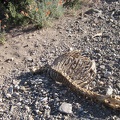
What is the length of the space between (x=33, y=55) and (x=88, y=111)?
5.67 ft

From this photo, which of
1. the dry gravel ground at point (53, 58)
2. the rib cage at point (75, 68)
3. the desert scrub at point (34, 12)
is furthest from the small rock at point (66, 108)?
the desert scrub at point (34, 12)

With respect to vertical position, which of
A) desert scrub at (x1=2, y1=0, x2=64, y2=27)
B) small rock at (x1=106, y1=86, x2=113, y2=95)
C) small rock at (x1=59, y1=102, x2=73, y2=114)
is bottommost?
small rock at (x1=59, y1=102, x2=73, y2=114)

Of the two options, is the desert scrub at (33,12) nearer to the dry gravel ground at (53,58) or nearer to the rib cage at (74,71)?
the dry gravel ground at (53,58)

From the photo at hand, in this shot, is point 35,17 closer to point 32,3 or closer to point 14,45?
point 32,3

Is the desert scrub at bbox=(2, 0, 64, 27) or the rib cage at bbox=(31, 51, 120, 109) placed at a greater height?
the desert scrub at bbox=(2, 0, 64, 27)

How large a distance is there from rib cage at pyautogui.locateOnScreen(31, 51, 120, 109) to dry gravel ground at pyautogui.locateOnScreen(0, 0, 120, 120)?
0.30ft

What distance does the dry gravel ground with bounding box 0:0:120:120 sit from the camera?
4.08 meters

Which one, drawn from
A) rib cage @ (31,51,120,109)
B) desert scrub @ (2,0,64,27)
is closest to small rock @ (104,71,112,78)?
rib cage @ (31,51,120,109)

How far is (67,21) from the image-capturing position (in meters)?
6.18

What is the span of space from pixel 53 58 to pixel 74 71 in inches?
30.2

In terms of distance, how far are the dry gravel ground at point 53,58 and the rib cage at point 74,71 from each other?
90mm

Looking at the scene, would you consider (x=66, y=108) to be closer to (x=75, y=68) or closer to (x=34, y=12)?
(x=75, y=68)

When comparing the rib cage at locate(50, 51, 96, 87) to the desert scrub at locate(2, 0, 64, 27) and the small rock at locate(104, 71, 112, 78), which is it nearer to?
the small rock at locate(104, 71, 112, 78)

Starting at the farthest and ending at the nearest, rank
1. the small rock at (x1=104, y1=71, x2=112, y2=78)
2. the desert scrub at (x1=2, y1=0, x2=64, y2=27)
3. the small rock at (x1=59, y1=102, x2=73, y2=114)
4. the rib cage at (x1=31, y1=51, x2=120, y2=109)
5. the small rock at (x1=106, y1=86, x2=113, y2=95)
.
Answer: the desert scrub at (x1=2, y1=0, x2=64, y2=27) → the small rock at (x1=104, y1=71, x2=112, y2=78) → the rib cage at (x1=31, y1=51, x2=120, y2=109) → the small rock at (x1=106, y1=86, x2=113, y2=95) → the small rock at (x1=59, y1=102, x2=73, y2=114)
